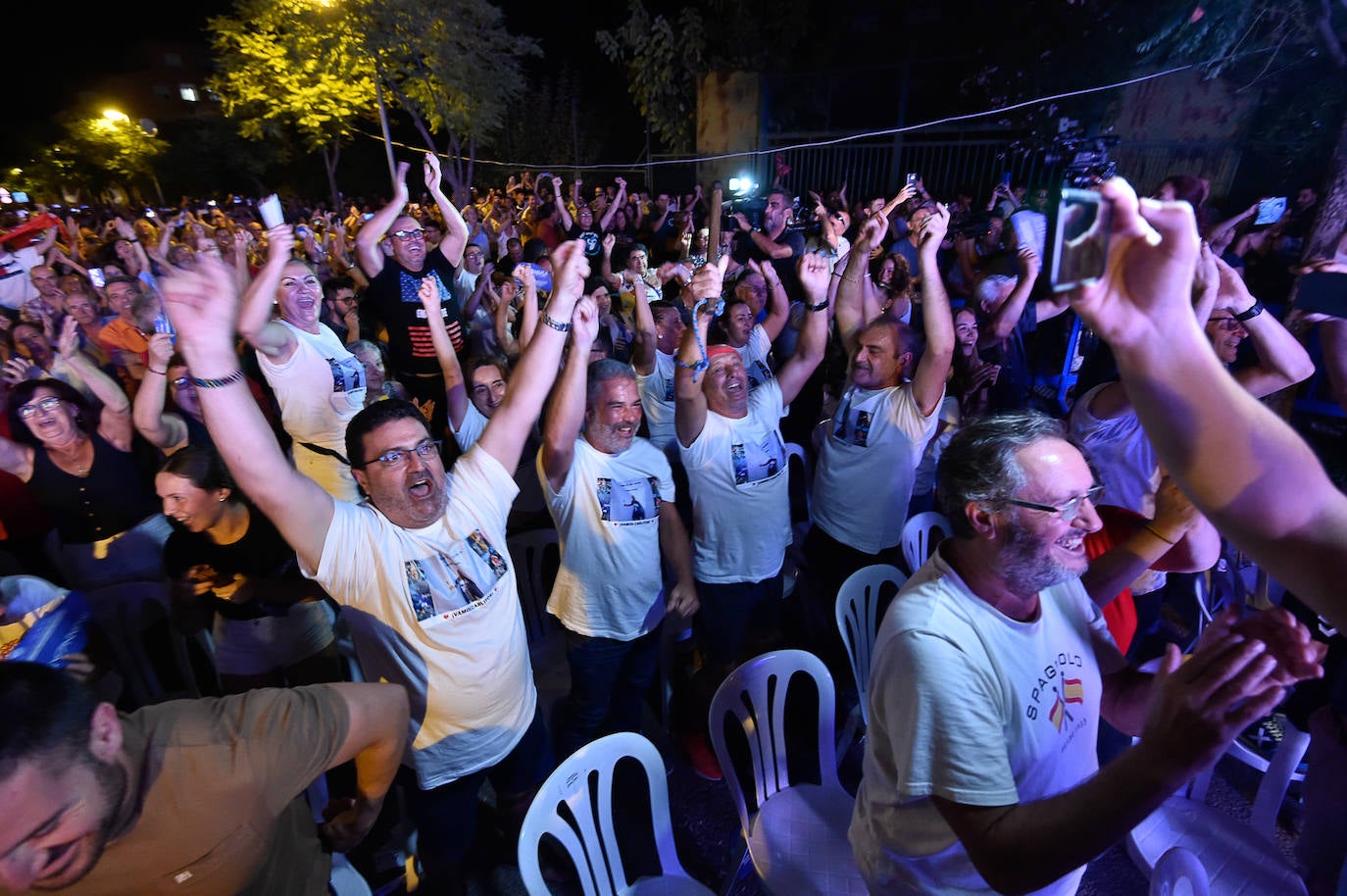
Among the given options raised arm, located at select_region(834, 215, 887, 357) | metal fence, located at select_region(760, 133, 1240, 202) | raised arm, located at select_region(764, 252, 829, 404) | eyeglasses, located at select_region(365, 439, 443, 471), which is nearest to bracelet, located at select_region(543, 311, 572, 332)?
eyeglasses, located at select_region(365, 439, 443, 471)

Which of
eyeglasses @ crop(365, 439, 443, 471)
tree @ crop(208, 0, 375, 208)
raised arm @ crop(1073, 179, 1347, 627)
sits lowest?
eyeglasses @ crop(365, 439, 443, 471)

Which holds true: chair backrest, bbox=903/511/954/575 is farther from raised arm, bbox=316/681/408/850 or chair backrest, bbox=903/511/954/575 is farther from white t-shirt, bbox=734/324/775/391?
raised arm, bbox=316/681/408/850

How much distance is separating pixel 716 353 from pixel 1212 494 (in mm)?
2530

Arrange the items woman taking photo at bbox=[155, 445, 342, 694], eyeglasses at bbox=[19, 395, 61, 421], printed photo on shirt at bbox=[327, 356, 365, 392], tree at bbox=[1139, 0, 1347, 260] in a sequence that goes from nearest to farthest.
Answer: woman taking photo at bbox=[155, 445, 342, 694]
eyeglasses at bbox=[19, 395, 61, 421]
printed photo on shirt at bbox=[327, 356, 365, 392]
tree at bbox=[1139, 0, 1347, 260]

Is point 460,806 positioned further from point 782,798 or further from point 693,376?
point 693,376

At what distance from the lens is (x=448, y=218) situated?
5.11 metres

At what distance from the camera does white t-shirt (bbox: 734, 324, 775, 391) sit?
4.63 m

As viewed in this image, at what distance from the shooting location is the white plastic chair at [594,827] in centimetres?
193

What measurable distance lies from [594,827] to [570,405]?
5.14 feet

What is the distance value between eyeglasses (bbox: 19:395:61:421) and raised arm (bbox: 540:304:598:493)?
2490 millimetres

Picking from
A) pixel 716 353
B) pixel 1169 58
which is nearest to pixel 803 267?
pixel 716 353

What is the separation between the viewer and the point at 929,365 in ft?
10.6

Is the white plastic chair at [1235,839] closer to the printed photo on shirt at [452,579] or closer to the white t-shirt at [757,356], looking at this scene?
the printed photo on shirt at [452,579]

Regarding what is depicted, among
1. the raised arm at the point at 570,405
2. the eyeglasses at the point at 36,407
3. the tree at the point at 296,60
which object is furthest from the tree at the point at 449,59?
the raised arm at the point at 570,405
